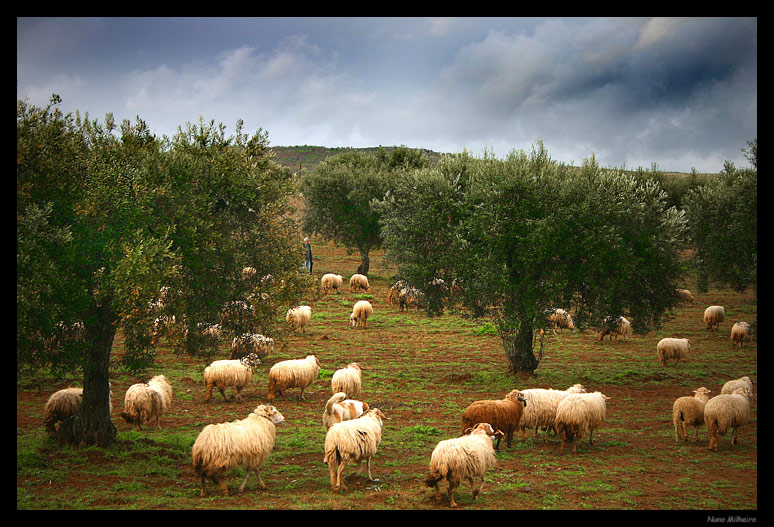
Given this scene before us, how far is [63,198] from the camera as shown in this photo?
12398mm

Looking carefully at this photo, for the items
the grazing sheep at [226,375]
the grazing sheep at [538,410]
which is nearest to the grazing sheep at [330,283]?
the grazing sheep at [226,375]

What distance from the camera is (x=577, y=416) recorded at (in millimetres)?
14906

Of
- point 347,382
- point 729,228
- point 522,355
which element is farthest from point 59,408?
point 729,228

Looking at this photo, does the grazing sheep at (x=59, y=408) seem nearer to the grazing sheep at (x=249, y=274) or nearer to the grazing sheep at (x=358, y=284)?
the grazing sheep at (x=249, y=274)

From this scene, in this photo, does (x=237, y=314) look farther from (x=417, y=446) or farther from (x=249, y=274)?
(x=417, y=446)

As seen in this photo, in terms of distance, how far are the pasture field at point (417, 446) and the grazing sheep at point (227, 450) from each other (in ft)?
1.53

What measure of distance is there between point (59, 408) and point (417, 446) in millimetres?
9594

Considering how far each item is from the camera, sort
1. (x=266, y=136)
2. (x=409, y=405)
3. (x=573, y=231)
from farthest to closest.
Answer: (x=573, y=231) < (x=409, y=405) < (x=266, y=136)

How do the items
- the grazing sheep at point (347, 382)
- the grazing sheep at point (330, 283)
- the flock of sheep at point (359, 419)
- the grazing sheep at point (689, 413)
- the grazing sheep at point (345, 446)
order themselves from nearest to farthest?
1. the flock of sheep at point (359, 419)
2. the grazing sheep at point (345, 446)
3. the grazing sheep at point (689, 413)
4. the grazing sheep at point (347, 382)
5. the grazing sheep at point (330, 283)

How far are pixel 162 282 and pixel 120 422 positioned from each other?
23.3ft

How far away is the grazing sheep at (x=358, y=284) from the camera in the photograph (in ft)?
149
